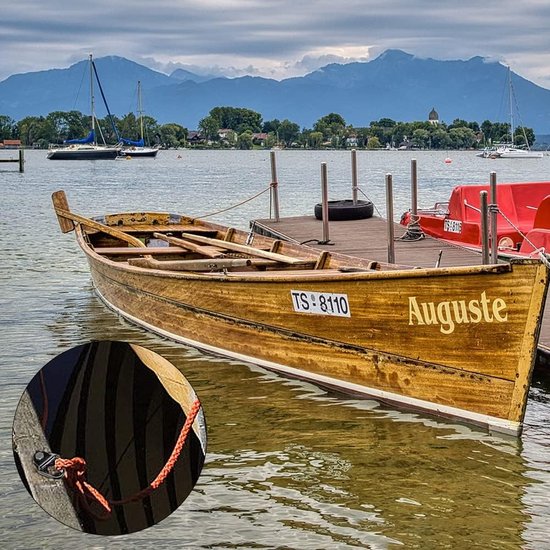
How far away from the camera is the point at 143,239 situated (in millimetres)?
18438

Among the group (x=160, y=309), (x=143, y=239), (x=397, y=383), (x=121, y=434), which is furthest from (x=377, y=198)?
(x=121, y=434)

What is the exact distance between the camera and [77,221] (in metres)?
18.1

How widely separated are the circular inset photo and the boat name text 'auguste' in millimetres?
3716

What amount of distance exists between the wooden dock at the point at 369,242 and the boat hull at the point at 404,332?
2.23 m

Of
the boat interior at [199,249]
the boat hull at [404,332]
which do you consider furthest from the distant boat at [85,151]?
the boat hull at [404,332]

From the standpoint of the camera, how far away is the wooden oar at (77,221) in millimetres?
17006

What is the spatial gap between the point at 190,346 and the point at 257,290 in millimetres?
2190

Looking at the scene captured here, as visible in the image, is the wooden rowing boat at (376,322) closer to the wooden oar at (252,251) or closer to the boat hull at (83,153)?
the wooden oar at (252,251)

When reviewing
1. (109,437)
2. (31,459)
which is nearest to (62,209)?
(109,437)

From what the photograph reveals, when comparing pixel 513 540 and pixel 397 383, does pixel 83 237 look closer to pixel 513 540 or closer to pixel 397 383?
pixel 397 383

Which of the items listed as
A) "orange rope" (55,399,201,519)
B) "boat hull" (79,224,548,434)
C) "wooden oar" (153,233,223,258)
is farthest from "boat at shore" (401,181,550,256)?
"orange rope" (55,399,201,519)

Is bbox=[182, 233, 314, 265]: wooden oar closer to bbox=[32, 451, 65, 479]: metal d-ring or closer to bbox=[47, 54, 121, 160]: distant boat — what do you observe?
bbox=[32, 451, 65, 479]: metal d-ring

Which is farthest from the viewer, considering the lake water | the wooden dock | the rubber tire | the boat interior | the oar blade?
the rubber tire

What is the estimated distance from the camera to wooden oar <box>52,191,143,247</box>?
17006 millimetres
